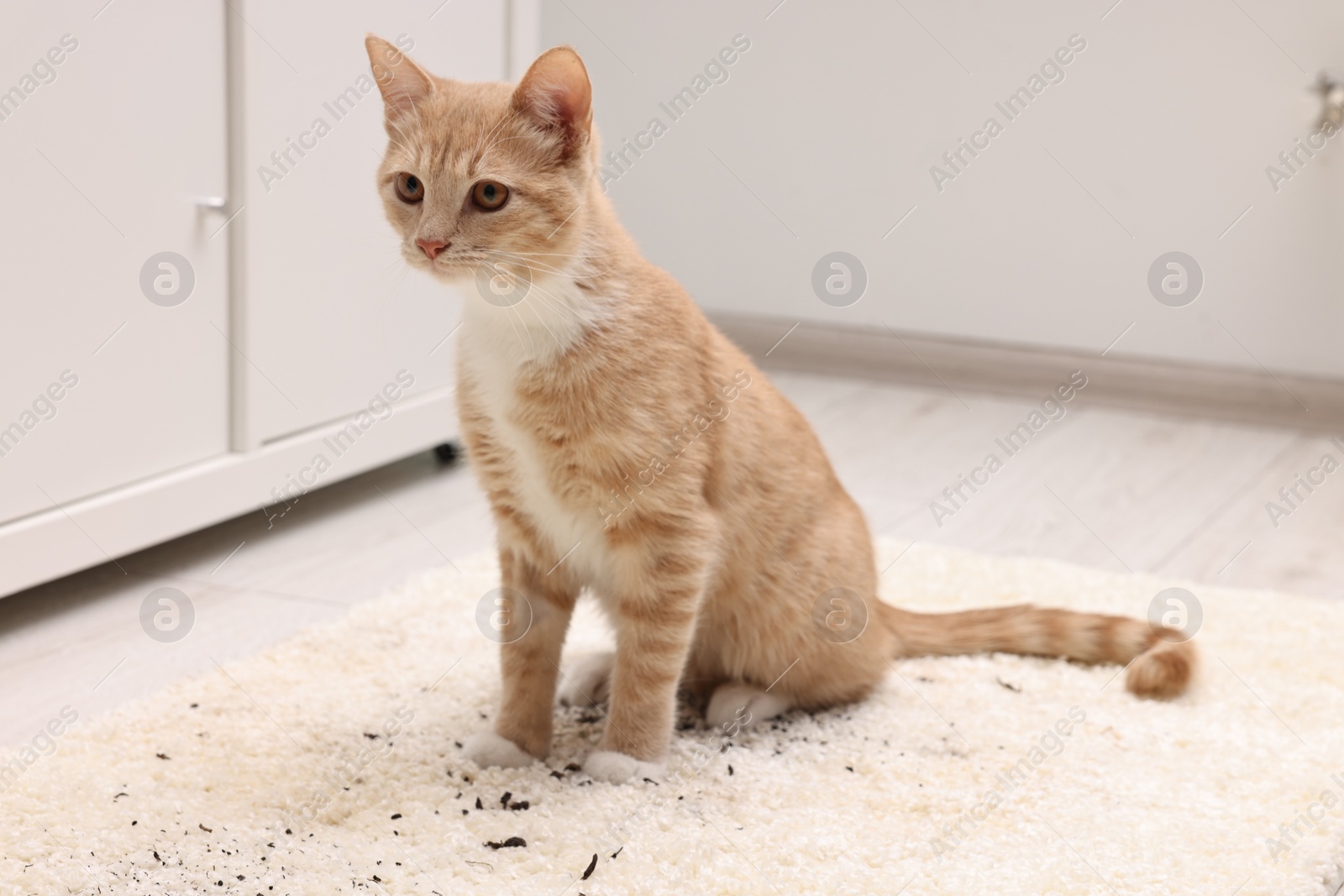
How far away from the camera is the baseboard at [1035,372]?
12.5 feet

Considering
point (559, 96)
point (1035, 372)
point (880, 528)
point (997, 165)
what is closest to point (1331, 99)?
point (997, 165)

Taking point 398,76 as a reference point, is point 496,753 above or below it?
below

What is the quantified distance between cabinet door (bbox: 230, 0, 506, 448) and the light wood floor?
256 mm

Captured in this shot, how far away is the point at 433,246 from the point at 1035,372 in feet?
9.48

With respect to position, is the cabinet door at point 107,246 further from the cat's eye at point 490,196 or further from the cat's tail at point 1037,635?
the cat's tail at point 1037,635

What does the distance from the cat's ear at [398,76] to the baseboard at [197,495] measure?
42 centimetres

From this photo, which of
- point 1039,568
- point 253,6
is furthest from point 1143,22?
point 253,6

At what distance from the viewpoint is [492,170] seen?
5.10 ft

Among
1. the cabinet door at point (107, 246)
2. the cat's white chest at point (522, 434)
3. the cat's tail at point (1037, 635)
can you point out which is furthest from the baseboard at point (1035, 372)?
the cat's white chest at point (522, 434)

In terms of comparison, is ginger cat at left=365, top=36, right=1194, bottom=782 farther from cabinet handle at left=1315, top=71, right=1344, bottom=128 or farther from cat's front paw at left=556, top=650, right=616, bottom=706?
cabinet handle at left=1315, top=71, right=1344, bottom=128

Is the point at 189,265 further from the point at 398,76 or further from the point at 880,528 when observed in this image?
the point at 880,528

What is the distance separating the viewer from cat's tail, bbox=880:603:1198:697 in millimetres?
2078

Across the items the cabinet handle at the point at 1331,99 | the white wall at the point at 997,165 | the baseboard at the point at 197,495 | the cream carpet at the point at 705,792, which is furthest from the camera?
the white wall at the point at 997,165

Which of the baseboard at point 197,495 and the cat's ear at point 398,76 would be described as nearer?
the cat's ear at point 398,76
